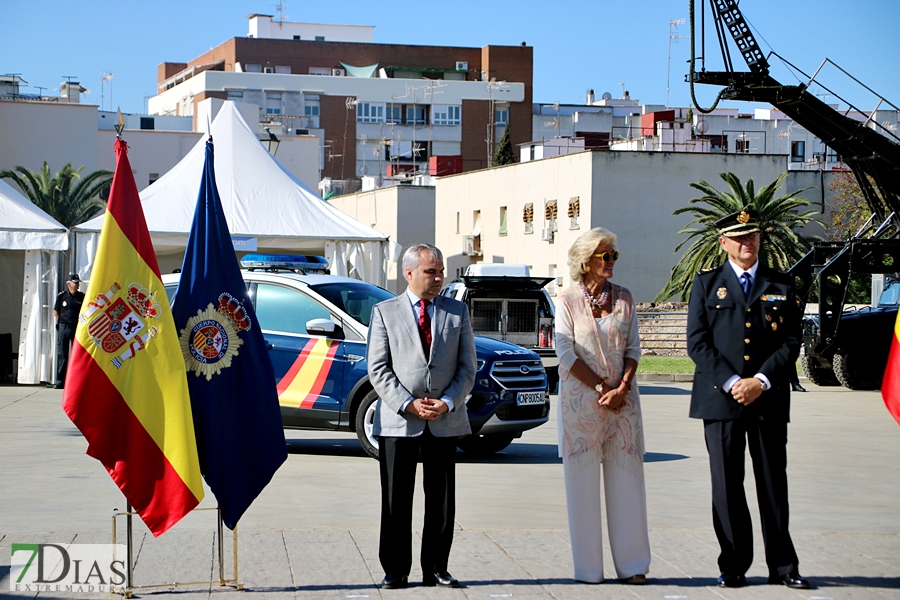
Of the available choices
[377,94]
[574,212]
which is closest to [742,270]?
[574,212]

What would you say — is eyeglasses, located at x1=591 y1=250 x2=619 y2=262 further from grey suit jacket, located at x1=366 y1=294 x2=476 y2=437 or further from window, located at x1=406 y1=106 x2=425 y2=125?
window, located at x1=406 y1=106 x2=425 y2=125

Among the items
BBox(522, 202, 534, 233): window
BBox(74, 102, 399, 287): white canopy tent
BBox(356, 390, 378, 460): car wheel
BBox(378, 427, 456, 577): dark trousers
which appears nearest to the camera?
BBox(378, 427, 456, 577): dark trousers

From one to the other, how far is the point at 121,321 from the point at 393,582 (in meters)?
1.98

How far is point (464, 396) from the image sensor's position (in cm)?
641

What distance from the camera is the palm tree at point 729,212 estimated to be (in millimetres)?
38656

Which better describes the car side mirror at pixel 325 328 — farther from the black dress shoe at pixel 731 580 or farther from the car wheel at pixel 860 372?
the car wheel at pixel 860 372

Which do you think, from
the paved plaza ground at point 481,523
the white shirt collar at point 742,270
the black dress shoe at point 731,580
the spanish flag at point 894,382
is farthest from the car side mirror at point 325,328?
the spanish flag at point 894,382

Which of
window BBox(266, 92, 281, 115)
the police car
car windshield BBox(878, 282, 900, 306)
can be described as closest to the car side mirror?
the police car

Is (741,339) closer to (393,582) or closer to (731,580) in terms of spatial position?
(731,580)

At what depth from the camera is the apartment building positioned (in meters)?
91.6

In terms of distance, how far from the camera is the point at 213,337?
245 inches

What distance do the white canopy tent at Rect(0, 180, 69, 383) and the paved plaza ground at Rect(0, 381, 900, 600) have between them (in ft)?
21.6

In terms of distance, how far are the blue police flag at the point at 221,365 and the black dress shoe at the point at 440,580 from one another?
1021mm

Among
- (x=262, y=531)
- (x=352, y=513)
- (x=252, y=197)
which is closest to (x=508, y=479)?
(x=352, y=513)
